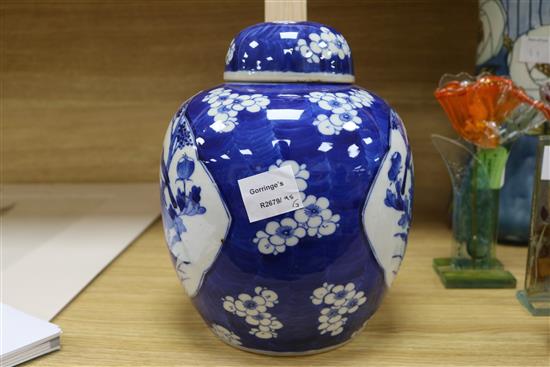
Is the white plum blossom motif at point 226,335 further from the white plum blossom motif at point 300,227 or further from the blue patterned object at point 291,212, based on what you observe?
the white plum blossom motif at point 300,227

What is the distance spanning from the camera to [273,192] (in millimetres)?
541

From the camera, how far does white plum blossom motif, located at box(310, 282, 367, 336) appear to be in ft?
1.92

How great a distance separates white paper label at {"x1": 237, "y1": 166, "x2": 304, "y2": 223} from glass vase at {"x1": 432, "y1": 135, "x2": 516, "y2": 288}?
0.35 meters

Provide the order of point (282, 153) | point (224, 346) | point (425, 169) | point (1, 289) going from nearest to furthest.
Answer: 1. point (282, 153)
2. point (224, 346)
3. point (1, 289)
4. point (425, 169)

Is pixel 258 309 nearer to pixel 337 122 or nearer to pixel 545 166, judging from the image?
pixel 337 122

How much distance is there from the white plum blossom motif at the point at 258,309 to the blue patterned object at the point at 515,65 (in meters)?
0.54

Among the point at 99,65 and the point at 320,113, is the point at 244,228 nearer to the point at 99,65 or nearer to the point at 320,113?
the point at 320,113

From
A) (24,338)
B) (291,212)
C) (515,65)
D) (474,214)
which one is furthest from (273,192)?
(515,65)

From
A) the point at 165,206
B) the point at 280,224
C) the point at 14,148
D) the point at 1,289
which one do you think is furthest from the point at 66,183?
the point at 280,224

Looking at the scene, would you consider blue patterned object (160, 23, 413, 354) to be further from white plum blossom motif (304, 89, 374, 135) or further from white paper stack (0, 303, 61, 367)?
white paper stack (0, 303, 61, 367)

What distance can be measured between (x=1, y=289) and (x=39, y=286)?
49mm

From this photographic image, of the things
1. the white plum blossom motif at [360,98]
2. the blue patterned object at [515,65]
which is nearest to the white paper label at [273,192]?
the white plum blossom motif at [360,98]

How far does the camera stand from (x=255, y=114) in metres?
0.57

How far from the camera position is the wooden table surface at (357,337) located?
A: 2.04 ft
